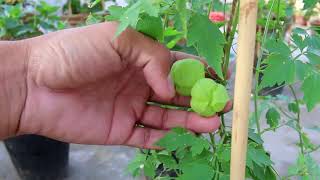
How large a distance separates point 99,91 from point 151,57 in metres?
0.26

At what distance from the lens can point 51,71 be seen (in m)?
0.85

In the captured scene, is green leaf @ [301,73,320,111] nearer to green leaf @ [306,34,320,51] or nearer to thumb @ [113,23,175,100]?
green leaf @ [306,34,320,51]

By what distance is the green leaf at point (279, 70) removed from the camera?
0.76m

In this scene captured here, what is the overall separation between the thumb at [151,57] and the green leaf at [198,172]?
16 centimetres

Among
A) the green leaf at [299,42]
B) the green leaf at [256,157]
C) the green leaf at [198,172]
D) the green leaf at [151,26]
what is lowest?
the green leaf at [198,172]

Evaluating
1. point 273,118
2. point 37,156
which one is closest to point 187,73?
point 273,118

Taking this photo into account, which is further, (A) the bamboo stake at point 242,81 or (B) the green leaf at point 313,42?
(B) the green leaf at point 313,42

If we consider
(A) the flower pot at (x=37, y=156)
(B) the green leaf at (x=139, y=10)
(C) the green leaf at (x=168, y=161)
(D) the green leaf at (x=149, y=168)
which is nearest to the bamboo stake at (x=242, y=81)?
(B) the green leaf at (x=139, y=10)

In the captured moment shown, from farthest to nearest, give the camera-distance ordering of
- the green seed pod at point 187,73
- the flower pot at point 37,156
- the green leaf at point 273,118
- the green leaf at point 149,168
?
the flower pot at point 37,156, the green leaf at point 273,118, the green leaf at point 149,168, the green seed pod at point 187,73

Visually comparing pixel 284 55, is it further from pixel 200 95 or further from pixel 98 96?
pixel 98 96

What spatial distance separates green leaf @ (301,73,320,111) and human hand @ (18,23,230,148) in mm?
183

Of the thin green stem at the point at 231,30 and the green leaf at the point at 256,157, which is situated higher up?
the thin green stem at the point at 231,30

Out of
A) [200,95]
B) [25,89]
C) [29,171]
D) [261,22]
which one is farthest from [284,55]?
[29,171]

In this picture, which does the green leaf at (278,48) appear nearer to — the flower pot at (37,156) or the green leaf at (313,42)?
the green leaf at (313,42)
